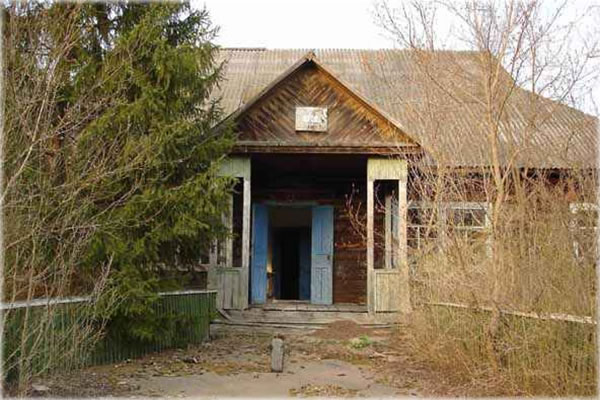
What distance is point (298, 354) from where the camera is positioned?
9.27m

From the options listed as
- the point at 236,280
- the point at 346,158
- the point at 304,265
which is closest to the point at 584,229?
the point at 346,158

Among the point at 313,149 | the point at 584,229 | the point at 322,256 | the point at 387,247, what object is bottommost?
the point at 322,256

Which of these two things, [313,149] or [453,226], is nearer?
[453,226]

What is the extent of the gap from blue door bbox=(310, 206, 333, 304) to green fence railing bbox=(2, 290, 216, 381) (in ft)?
14.0

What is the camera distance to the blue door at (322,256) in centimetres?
1403

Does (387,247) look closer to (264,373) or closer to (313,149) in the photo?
(313,149)

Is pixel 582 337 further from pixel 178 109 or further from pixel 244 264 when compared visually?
pixel 244 264

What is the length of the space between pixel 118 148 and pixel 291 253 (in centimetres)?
1174

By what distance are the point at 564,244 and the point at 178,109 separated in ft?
18.5

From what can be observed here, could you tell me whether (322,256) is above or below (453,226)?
below

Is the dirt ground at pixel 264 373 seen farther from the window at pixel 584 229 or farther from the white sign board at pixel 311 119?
the white sign board at pixel 311 119

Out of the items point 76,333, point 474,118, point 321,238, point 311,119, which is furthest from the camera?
point 321,238

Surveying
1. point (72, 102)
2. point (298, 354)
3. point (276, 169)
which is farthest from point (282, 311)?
point (72, 102)

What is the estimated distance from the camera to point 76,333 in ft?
21.3
